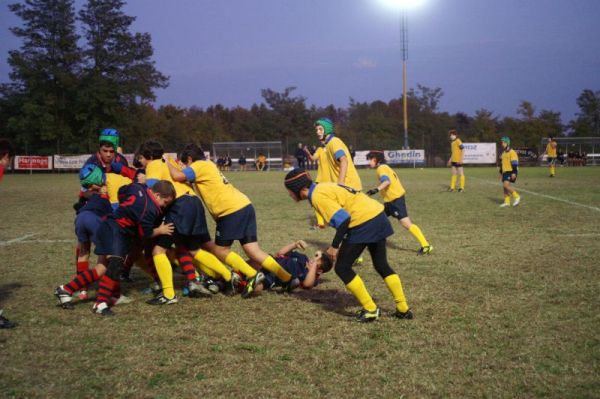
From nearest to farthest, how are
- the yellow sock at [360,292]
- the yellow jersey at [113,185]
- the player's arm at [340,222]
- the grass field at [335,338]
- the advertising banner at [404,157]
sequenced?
the grass field at [335,338], the player's arm at [340,222], the yellow sock at [360,292], the yellow jersey at [113,185], the advertising banner at [404,157]

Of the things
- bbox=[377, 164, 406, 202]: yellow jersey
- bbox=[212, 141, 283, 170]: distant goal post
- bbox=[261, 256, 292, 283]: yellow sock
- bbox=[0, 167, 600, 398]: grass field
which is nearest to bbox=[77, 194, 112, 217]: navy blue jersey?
bbox=[0, 167, 600, 398]: grass field

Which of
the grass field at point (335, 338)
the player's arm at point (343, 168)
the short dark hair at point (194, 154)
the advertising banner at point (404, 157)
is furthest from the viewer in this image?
the advertising banner at point (404, 157)

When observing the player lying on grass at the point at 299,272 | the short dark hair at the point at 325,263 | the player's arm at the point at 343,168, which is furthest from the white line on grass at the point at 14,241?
the short dark hair at the point at 325,263

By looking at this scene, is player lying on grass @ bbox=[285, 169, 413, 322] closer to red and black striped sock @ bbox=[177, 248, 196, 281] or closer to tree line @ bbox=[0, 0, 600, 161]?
red and black striped sock @ bbox=[177, 248, 196, 281]

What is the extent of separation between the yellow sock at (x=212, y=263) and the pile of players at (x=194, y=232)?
0.04 feet

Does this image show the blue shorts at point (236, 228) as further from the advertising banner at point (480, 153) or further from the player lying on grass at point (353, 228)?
the advertising banner at point (480, 153)

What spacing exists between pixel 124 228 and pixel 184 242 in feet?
2.69

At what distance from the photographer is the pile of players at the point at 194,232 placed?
518 cm

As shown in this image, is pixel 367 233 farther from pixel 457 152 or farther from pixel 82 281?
pixel 457 152

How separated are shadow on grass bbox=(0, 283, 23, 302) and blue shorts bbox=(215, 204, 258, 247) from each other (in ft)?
8.19

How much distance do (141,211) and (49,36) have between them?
170 feet

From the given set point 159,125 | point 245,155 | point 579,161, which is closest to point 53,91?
point 159,125

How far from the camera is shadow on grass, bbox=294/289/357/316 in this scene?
19.0ft

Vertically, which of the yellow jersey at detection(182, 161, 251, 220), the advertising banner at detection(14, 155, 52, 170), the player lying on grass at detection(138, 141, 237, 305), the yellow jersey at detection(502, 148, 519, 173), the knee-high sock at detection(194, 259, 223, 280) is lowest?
the knee-high sock at detection(194, 259, 223, 280)
